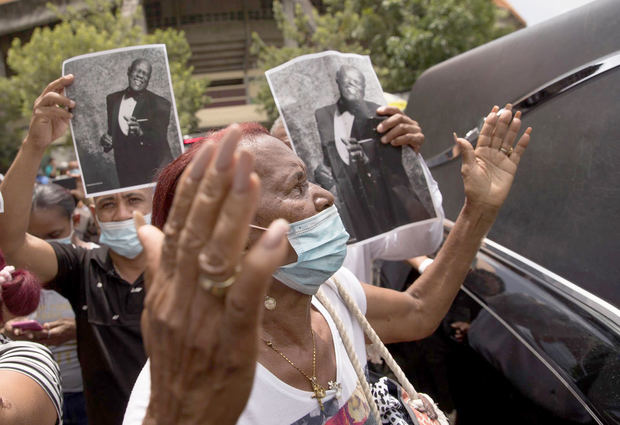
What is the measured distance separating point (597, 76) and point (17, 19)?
2833 cm

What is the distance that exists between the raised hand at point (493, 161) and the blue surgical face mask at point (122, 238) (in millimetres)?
1338

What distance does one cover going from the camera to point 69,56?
47.6 ft

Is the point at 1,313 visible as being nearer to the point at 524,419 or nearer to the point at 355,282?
the point at 355,282

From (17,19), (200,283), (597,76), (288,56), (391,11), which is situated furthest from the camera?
(17,19)

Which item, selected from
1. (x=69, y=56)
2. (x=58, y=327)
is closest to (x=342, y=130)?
(x=58, y=327)

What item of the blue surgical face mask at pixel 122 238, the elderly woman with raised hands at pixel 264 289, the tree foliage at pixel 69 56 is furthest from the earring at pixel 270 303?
the tree foliage at pixel 69 56

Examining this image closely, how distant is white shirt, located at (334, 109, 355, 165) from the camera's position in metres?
1.79

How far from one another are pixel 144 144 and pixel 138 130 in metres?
0.06

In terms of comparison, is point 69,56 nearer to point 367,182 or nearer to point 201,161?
point 367,182

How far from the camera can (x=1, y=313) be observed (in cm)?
143

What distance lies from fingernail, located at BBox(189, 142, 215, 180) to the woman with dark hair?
31.1 inches

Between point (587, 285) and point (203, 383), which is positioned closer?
point (203, 383)

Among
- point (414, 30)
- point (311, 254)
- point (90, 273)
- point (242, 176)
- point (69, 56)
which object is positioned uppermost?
point (242, 176)

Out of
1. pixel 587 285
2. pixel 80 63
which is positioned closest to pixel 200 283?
pixel 587 285
